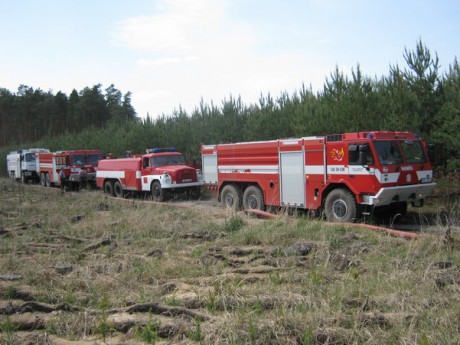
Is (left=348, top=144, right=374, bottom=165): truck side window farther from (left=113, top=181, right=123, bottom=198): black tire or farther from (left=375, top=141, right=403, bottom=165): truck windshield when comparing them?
(left=113, top=181, right=123, bottom=198): black tire

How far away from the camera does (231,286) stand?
5730 millimetres

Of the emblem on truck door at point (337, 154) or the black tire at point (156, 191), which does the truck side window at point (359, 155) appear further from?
the black tire at point (156, 191)

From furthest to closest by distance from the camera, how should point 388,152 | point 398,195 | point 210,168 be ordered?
1. point 210,168
2. point 388,152
3. point 398,195

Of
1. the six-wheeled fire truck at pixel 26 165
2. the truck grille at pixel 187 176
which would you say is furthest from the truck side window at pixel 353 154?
the six-wheeled fire truck at pixel 26 165

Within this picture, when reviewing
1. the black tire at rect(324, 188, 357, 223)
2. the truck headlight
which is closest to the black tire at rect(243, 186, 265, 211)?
the black tire at rect(324, 188, 357, 223)

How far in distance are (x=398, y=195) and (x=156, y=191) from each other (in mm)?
10959

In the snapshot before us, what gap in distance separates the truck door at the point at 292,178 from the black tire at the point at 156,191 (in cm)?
703

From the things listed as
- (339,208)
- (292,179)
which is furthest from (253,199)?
(339,208)

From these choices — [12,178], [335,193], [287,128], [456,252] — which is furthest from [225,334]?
[12,178]

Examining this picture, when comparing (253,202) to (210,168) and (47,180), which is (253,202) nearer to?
(210,168)

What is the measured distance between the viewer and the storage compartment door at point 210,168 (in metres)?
16.5

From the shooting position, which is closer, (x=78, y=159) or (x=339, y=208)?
(x=339, y=208)

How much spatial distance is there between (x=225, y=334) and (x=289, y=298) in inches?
42.3

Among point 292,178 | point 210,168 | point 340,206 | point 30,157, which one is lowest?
point 340,206
